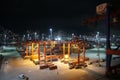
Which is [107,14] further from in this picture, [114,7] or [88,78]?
[88,78]

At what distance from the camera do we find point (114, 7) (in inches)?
817

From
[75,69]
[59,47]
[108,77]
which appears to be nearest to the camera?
[108,77]

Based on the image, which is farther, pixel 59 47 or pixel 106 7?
pixel 59 47

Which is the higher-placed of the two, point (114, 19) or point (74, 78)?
point (114, 19)

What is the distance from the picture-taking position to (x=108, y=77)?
20.1 meters

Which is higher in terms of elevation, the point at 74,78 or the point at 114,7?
the point at 114,7

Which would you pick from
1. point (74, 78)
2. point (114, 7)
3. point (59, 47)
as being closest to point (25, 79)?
point (74, 78)

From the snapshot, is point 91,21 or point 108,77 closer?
point 108,77

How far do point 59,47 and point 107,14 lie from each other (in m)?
25.2

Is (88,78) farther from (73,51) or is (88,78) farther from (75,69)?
(73,51)

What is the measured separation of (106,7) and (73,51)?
107ft

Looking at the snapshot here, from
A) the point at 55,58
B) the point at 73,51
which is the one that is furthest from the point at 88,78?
the point at 73,51

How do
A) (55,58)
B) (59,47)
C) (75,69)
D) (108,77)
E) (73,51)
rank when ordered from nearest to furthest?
1. (108,77)
2. (75,69)
3. (55,58)
4. (59,47)
5. (73,51)

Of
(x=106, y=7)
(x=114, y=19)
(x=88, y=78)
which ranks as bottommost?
(x=88, y=78)
